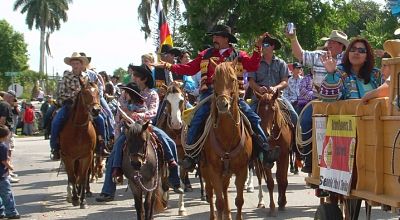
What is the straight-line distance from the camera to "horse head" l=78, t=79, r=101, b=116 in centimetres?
1312

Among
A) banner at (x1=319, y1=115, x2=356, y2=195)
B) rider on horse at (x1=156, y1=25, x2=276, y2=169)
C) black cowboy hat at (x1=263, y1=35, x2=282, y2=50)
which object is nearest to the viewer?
banner at (x1=319, y1=115, x2=356, y2=195)

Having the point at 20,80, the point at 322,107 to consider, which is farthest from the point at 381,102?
the point at 20,80

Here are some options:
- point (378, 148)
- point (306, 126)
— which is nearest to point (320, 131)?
point (378, 148)

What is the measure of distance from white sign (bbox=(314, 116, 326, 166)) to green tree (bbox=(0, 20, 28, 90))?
87409mm

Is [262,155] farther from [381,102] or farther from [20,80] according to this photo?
[20,80]

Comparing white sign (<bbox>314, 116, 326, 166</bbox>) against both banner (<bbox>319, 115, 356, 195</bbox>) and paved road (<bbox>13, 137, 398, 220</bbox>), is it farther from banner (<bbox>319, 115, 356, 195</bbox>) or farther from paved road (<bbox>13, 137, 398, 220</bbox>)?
paved road (<bbox>13, 137, 398, 220</bbox>)

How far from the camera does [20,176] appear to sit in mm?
20422

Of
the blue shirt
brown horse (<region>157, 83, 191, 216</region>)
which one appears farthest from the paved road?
brown horse (<region>157, 83, 191, 216</region>)

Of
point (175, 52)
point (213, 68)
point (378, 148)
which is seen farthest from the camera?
point (175, 52)

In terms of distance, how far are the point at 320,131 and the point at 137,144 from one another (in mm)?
2905

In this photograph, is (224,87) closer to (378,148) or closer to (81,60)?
(378,148)

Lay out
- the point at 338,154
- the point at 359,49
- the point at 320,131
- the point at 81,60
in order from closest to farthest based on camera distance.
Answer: the point at 338,154
the point at 359,49
the point at 320,131
the point at 81,60

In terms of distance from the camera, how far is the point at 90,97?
13.2 metres

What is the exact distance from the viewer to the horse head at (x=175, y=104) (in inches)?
509
